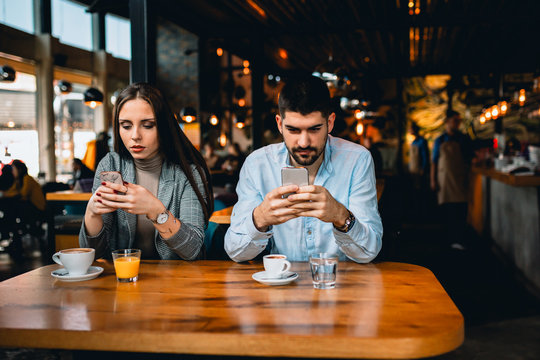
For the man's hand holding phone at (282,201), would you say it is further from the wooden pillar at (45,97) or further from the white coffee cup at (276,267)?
the wooden pillar at (45,97)

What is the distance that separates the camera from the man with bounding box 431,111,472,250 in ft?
19.9

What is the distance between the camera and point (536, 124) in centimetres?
1234

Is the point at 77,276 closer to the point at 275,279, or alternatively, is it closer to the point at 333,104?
the point at 275,279

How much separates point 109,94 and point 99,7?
7.84 m

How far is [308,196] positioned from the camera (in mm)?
1526

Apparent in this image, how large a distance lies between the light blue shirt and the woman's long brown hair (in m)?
0.20

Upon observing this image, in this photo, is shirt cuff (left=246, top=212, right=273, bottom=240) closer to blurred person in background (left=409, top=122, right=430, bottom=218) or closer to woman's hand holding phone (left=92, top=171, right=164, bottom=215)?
woman's hand holding phone (left=92, top=171, right=164, bottom=215)

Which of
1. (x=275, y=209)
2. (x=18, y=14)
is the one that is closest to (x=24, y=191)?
(x=18, y=14)

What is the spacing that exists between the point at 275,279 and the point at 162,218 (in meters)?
0.50

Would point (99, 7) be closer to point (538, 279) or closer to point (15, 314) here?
point (15, 314)

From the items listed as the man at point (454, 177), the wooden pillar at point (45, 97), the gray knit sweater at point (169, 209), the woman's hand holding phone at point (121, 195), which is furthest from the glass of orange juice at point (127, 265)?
the wooden pillar at point (45, 97)

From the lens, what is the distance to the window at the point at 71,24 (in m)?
10.1

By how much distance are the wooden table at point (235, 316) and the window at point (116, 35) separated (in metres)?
11.4

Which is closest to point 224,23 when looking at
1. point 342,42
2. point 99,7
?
point 99,7
